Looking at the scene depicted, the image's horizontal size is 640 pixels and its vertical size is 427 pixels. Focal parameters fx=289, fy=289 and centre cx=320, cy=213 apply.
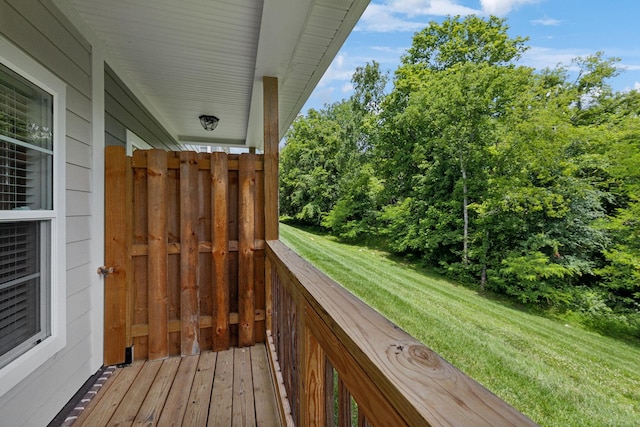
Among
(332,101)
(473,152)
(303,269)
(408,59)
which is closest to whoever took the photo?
(303,269)

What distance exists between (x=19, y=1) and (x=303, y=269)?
1802mm

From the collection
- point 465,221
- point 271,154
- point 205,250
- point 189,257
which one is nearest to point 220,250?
point 205,250

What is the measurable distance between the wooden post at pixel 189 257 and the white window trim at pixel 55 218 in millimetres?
745

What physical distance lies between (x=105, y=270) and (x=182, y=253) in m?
0.52

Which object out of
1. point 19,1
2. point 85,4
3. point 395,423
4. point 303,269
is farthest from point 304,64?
point 395,423

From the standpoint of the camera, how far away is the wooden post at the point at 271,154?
240 cm

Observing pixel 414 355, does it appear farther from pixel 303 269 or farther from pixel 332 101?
pixel 332 101

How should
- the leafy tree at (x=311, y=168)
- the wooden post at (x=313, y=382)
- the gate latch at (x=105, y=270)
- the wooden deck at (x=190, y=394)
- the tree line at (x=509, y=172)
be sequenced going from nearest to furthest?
the wooden post at (x=313, y=382) < the wooden deck at (x=190, y=394) < the gate latch at (x=105, y=270) < the tree line at (x=509, y=172) < the leafy tree at (x=311, y=168)

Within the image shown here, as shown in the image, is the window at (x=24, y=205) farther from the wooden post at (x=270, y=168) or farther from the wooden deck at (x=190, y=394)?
the wooden post at (x=270, y=168)

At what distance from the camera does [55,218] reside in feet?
5.24

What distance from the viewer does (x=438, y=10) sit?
1382 cm

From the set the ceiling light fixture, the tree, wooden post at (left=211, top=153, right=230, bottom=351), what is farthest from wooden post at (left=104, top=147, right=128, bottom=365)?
the tree

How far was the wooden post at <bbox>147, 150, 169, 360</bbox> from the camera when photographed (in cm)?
225

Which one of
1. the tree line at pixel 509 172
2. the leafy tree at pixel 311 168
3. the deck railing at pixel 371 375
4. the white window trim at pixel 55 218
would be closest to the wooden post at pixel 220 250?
the white window trim at pixel 55 218
